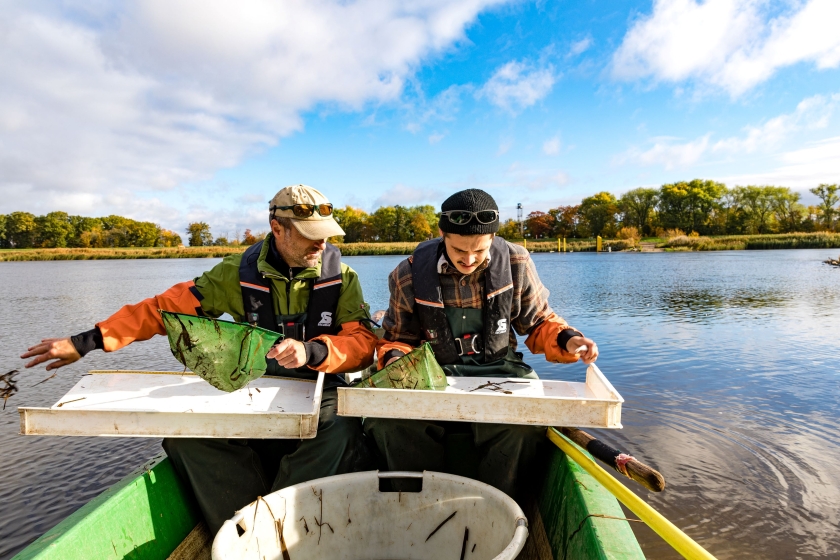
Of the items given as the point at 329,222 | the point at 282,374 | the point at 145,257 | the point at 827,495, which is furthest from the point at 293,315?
the point at 145,257

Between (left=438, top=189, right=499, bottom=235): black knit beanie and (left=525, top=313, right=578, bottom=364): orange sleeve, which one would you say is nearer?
(left=438, top=189, right=499, bottom=235): black knit beanie

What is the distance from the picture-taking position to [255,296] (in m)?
3.06

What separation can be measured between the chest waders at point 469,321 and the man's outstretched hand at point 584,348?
0.40m

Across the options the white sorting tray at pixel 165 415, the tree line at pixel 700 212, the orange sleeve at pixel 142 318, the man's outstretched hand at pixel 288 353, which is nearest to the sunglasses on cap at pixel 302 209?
the orange sleeve at pixel 142 318

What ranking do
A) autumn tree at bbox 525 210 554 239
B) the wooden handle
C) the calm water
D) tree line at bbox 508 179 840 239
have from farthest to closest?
autumn tree at bbox 525 210 554 239
tree line at bbox 508 179 840 239
the calm water
the wooden handle

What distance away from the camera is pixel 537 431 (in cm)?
259

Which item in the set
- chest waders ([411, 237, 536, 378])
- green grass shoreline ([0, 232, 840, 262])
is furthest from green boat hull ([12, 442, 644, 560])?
green grass shoreline ([0, 232, 840, 262])

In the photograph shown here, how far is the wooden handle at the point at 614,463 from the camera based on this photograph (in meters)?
1.79

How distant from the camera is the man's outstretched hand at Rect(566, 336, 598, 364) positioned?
2.67m

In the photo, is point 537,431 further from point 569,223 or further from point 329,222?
point 569,223

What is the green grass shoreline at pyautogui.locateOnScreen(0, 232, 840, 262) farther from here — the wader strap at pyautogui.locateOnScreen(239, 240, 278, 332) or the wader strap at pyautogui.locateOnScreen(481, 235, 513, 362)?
the wader strap at pyautogui.locateOnScreen(481, 235, 513, 362)

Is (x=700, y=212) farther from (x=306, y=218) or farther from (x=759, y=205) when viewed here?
(x=306, y=218)

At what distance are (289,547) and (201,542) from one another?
0.69 metres

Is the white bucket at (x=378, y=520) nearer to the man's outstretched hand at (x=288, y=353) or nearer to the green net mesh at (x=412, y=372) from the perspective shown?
the green net mesh at (x=412, y=372)
